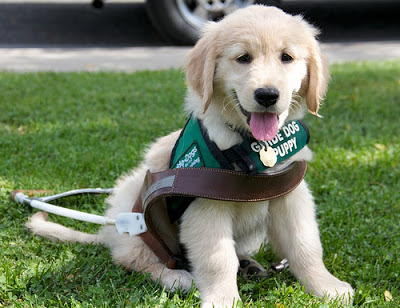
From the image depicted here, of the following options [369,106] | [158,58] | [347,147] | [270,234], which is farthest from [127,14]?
[270,234]

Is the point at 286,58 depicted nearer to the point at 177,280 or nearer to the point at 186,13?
the point at 177,280

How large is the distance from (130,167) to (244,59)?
187 centimetres

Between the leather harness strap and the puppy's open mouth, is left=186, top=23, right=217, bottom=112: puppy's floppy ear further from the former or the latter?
the leather harness strap

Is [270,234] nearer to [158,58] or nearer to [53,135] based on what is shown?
[53,135]

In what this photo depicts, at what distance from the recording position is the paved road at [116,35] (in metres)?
7.90

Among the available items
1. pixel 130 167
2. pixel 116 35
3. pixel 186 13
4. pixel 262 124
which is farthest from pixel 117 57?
pixel 262 124

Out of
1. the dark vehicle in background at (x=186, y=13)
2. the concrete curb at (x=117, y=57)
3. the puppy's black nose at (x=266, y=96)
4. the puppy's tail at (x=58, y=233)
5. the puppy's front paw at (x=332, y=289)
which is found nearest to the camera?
the puppy's black nose at (x=266, y=96)

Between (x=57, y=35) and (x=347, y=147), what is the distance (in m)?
6.14

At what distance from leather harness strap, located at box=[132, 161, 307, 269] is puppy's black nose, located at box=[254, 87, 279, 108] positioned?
0.36 meters

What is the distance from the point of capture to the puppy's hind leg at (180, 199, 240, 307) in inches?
104

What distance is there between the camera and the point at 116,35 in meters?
9.38

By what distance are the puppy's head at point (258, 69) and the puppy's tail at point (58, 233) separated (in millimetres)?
1102

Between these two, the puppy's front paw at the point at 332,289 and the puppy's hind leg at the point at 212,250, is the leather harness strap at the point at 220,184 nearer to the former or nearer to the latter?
the puppy's hind leg at the point at 212,250

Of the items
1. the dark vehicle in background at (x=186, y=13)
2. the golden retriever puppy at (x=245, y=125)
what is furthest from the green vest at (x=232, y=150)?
the dark vehicle in background at (x=186, y=13)
